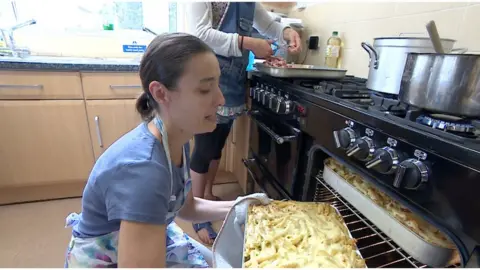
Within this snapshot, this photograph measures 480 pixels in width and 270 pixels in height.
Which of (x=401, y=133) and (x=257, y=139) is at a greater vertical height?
(x=401, y=133)

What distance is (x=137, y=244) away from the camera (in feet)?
1.83

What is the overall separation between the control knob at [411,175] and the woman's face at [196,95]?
1.33ft

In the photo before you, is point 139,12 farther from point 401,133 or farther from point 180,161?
point 401,133

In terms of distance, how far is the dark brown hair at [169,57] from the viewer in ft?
1.98

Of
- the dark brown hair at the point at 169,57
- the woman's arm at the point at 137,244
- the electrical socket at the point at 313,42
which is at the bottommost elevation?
the woman's arm at the point at 137,244

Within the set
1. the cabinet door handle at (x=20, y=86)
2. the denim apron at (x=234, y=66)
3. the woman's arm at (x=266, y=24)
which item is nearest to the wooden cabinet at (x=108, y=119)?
the cabinet door handle at (x=20, y=86)

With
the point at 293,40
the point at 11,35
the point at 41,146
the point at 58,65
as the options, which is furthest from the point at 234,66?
the point at 11,35

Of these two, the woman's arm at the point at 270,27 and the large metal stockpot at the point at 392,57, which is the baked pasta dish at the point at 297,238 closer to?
the large metal stockpot at the point at 392,57

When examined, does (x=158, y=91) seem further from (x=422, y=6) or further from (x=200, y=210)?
(x=422, y=6)

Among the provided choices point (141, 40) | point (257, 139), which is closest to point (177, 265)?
point (257, 139)

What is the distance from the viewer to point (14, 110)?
59.4 inches

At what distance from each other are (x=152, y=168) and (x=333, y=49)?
1.17 meters

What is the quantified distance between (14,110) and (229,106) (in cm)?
116

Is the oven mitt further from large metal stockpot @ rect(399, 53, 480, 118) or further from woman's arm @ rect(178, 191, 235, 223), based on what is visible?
large metal stockpot @ rect(399, 53, 480, 118)
